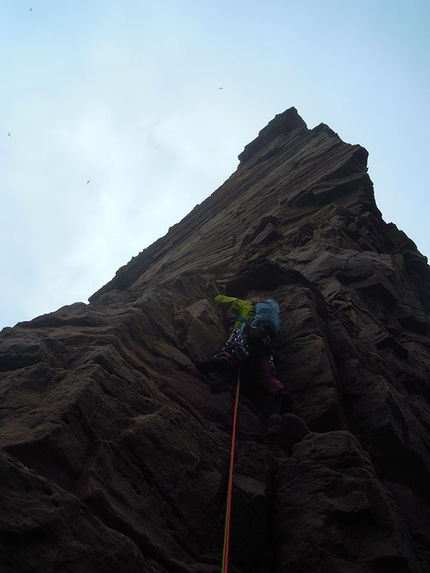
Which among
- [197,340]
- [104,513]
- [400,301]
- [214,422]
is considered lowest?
[104,513]

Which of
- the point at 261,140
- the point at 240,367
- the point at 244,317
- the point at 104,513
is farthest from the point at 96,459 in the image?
the point at 261,140

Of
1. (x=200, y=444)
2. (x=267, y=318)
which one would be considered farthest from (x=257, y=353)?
(x=200, y=444)

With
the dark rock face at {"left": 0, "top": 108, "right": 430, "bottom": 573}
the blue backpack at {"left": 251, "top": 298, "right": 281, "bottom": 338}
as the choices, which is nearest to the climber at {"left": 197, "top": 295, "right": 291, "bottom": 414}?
the blue backpack at {"left": 251, "top": 298, "right": 281, "bottom": 338}

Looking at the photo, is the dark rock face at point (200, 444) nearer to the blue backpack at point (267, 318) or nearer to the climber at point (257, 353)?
the climber at point (257, 353)

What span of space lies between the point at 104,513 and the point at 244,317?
6.17m

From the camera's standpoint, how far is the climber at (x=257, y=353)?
764cm

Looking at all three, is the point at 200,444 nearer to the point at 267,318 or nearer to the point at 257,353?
the point at 257,353

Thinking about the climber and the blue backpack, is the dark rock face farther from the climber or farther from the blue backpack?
the blue backpack

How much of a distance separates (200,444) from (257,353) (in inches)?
112

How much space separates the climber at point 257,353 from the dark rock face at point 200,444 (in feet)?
1.09

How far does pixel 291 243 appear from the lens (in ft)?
62.0

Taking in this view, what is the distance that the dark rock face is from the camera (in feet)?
12.7

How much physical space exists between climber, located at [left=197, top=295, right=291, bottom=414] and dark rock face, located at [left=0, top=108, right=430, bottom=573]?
1.09 ft

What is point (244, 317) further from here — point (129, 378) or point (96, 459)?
point (96, 459)
